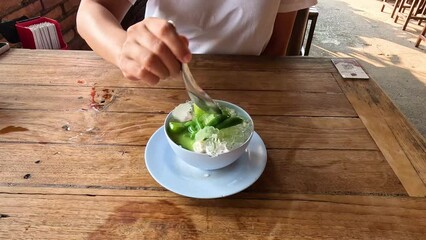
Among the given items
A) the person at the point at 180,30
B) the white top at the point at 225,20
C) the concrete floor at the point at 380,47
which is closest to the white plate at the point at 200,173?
the person at the point at 180,30

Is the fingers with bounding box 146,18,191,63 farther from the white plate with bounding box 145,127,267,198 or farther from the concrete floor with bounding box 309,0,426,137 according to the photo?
the concrete floor with bounding box 309,0,426,137

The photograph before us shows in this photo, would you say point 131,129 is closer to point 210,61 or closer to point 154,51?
point 154,51

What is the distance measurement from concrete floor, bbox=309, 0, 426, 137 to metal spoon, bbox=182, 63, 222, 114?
1760 mm

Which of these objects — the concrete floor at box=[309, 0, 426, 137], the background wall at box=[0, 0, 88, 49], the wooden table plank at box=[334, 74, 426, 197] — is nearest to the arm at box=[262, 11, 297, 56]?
the wooden table plank at box=[334, 74, 426, 197]

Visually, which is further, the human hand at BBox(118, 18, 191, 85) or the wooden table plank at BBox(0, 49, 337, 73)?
the wooden table plank at BBox(0, 49, 337, 73)

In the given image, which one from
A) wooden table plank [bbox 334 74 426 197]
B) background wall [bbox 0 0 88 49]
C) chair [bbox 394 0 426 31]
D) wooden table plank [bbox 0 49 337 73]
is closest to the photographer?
wooden table plank [bbox 334 74 426 197]

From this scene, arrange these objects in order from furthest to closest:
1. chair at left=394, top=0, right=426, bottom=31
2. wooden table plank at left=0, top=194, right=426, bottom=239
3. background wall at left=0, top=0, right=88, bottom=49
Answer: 1. chair at left=394, top=0, right=426, bottom=31
2. background wall at left=0, top=0, right=88, bottom=49
3. wooden table plank at left=0, top=194, right=426, bottom=239

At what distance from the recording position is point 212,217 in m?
0.46

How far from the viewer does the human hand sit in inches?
19.1

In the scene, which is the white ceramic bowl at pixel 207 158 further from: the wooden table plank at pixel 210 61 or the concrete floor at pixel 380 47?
the concrete floor at pixel 380 47

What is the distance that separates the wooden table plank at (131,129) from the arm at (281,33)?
18.1 inches

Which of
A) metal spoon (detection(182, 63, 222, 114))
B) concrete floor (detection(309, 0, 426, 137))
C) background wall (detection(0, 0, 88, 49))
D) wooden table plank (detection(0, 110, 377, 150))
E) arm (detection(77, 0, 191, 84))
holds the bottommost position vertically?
concrete floor (detection(309, 0, 426, 137))

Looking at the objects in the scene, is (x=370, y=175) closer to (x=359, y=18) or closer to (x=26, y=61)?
(x=26, y=61)

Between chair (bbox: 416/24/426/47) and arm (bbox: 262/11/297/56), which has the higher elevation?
arm (bbox: 262/11/297/56)
